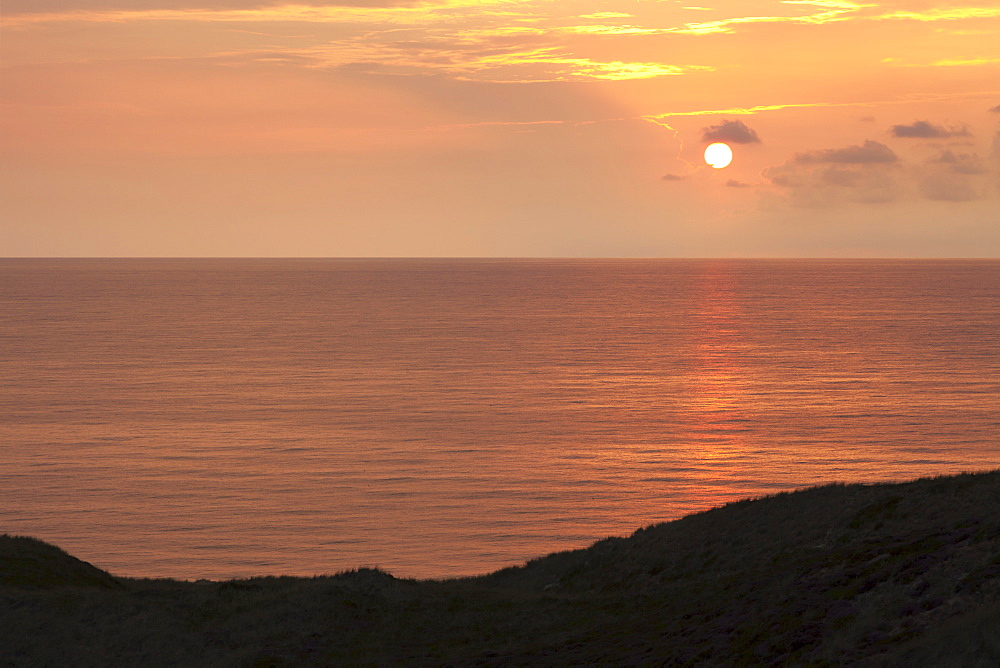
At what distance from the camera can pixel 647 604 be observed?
27.8 meters

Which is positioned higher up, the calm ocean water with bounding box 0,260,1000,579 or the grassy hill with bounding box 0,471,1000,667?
the calm ocean water with bounding box 0,260,1000,579

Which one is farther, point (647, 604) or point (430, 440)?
point (430, 440)

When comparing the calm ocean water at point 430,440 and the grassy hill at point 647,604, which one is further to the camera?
the calm ocean water at point 430,440

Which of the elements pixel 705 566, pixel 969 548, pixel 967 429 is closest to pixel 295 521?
pixel 705 566

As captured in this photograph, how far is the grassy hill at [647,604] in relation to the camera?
19.6 m

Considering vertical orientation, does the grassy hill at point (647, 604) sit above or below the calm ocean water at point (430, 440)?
below

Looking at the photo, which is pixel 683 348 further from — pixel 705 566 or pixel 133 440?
pixel 705 566

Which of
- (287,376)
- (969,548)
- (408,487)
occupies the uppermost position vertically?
(287,376)

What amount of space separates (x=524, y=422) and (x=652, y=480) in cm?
2147

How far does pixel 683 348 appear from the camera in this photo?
148 metres

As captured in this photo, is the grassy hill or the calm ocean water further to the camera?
the calm ocean water

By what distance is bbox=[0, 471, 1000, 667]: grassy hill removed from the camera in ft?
64.4

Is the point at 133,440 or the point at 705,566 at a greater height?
the point at 133,440

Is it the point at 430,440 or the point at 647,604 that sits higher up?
the point at 430,440
